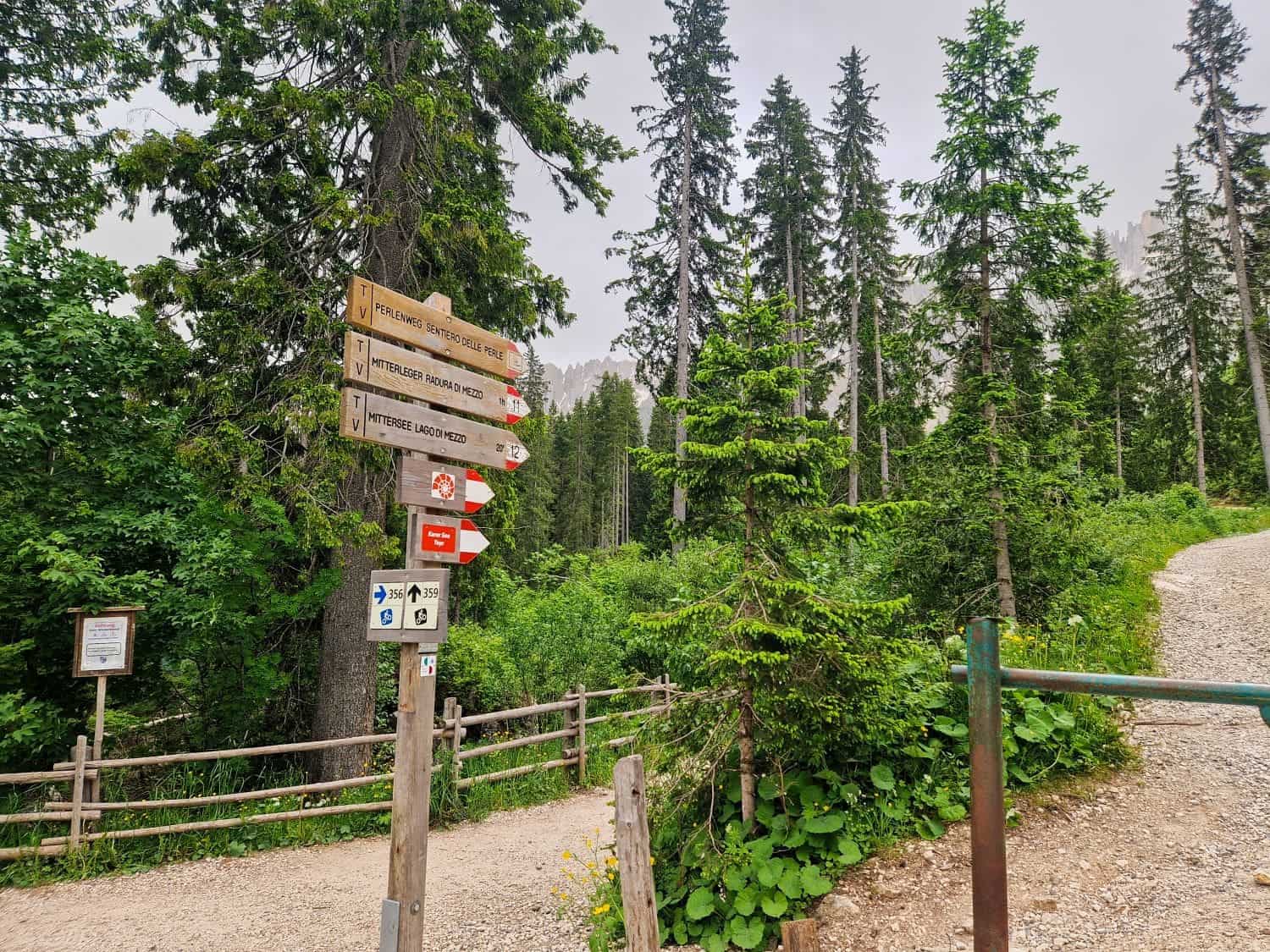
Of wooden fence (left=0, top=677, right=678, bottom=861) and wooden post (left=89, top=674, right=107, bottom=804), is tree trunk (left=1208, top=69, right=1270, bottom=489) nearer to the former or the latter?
wooden fence (left=0, top=677, right=678, bottom=861)

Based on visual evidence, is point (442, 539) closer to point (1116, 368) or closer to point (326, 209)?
point (326, 209)

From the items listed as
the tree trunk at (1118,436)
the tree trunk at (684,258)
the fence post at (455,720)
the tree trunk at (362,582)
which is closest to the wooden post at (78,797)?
the tree trunk at (362,582)

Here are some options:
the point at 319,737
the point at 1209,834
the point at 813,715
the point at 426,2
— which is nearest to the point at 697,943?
the point at 813,715

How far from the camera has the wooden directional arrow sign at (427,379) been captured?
11.0ft

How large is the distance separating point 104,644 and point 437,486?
5.58 meters

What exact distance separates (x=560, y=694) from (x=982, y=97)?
1143cm

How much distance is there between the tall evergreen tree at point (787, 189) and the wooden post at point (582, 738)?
49.4 feet

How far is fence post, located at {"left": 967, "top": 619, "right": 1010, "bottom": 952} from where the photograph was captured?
6.21ft

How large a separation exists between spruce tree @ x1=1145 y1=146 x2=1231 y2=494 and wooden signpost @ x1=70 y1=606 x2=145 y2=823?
31.7m

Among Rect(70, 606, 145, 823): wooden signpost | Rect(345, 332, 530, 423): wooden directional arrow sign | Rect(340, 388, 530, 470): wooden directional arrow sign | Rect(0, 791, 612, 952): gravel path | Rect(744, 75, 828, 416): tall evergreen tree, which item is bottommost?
Rect(0, 791, 612, 952): gravel path

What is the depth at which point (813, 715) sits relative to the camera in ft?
13.3

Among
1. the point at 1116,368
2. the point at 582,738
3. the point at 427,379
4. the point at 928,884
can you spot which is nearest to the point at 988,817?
the point at 928,884

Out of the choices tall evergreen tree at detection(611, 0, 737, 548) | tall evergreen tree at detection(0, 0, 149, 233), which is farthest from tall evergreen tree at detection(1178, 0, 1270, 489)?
tall evergreen tree at detection(0, 0, 149, 233)

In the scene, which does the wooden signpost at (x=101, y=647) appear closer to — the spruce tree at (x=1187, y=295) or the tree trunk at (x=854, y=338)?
the tree trunk at (x=854, y=338)
